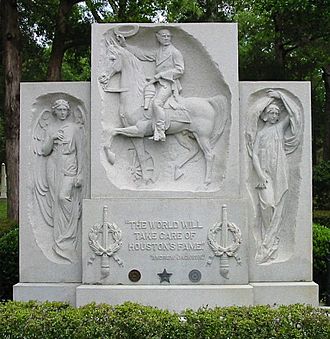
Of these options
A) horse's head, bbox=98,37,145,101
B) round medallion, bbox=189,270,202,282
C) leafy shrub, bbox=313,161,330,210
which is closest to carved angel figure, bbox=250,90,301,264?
round medallion, bbox=189,270,202,282

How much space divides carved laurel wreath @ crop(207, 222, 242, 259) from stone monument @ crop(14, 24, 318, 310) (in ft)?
0.05

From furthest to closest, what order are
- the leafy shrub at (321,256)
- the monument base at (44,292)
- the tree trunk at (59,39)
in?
1. the tree trunk at (59,39)
2. the leafy shrub at (321,256)
3. the monument base at (44,292)

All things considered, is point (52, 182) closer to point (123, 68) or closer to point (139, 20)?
point (123, 68)

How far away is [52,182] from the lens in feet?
35.0

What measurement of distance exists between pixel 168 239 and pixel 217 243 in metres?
0.68

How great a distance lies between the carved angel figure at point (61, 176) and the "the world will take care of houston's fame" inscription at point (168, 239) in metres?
1.02

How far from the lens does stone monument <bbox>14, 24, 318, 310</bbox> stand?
10.1 metres

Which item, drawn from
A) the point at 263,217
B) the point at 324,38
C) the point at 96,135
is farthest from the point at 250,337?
the point at 324,38

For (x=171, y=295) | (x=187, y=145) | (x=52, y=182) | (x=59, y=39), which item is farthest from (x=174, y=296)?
(x=59, y=39)

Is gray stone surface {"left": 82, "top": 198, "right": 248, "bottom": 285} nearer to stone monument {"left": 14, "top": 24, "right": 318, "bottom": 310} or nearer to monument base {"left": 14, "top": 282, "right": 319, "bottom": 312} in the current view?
stone monument {"left": 14, "top": 24, "right": 318, "bottom": 310}

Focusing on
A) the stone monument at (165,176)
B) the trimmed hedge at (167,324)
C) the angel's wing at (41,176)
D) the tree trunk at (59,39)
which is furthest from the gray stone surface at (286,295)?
the tree trunk at (59,39)

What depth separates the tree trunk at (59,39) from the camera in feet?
66.8

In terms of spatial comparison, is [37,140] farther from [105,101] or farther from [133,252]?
[133,252]

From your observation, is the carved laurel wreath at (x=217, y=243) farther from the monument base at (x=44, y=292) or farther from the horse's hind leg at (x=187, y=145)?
the monument base at (x=44, y=292)
